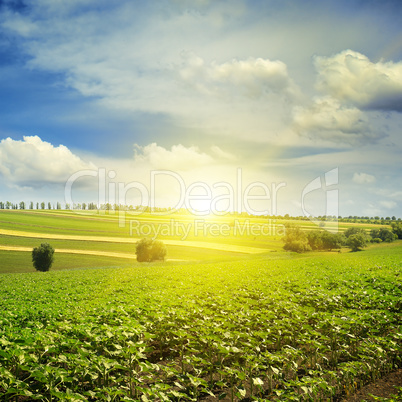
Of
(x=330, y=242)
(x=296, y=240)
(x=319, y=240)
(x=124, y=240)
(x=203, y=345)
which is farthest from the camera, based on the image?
(x=124, y=240)

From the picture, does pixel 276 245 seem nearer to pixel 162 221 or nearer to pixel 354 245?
pixel 354 245

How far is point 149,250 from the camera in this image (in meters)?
68.9

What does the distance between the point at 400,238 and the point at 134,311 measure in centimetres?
12430

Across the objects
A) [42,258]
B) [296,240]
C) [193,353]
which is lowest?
[42,258]

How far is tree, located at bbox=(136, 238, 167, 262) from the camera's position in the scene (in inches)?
2717

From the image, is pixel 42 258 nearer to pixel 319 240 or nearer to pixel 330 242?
pixel 319 240

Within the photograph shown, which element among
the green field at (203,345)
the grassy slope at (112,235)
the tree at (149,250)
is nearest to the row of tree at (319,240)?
the grassy slope at (112,235)

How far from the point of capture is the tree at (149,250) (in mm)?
69000

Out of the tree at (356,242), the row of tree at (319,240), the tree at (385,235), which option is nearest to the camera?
the row of tree at (319,240)

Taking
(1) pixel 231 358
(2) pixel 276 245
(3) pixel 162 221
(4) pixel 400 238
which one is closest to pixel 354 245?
(2) pixel 276 245

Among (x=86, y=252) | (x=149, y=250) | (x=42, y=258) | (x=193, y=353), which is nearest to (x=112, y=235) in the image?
(x=86, y=252)

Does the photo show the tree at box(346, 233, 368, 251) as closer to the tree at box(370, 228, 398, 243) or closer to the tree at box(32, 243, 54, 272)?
the tree at box(370, 228, 398, 243)

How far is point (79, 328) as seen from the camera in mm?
7879

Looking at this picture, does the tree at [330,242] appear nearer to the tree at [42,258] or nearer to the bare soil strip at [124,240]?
the bare soil strip at [124,240]
